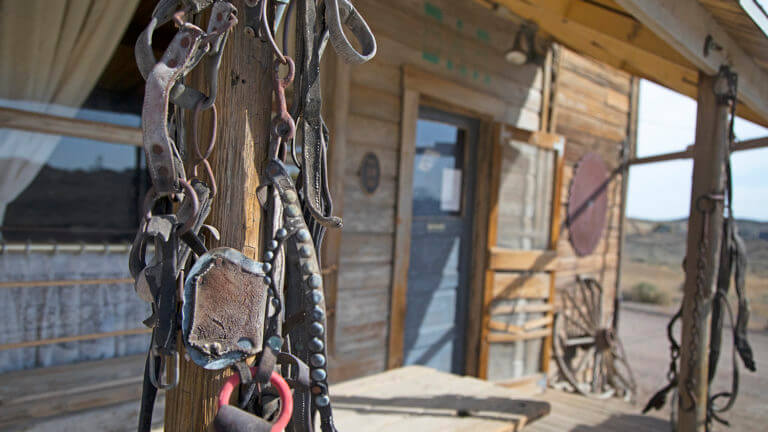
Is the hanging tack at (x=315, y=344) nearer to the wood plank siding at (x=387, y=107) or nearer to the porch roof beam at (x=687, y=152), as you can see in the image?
the wood plank siding at (x=387, y=107)

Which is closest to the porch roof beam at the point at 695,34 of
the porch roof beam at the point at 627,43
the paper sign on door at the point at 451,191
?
the porch roof beam at the point at 627,43

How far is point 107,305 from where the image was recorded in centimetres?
246

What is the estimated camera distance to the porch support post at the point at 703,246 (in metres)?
2.54

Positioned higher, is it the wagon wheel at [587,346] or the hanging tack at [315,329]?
the hanging tack at [315,329]

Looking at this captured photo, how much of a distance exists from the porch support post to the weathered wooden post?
2543 millimetres

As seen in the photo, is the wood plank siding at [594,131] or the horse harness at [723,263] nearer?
the horse harness at [723,263]

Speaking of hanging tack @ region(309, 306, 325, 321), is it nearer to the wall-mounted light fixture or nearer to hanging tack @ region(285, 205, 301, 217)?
hanging tack @ region(285, 205, 301, 217)

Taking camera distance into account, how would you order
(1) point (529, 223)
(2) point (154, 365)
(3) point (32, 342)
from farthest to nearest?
(1) point (529, 223)
(3) point (32, 342)
(2) point (154, 365)

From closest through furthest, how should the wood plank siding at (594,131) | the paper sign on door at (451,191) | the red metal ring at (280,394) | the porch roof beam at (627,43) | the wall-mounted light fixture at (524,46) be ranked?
→ the red metal ring at (280,394), the porch roof beam at (627,43), the wall-mounted light fixture at (524,46), the paper sign on door at (451,191), the wood plank siding at (594,131)

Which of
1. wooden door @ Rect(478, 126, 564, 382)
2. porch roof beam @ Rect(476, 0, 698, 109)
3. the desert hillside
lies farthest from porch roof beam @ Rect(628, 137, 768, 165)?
the desert hillside

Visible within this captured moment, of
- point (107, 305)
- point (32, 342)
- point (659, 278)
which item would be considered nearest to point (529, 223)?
point (107, 305)

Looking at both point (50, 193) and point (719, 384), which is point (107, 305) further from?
point (719, 384)

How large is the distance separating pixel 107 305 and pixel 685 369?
305 cm

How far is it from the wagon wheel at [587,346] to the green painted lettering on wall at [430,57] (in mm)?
2934
